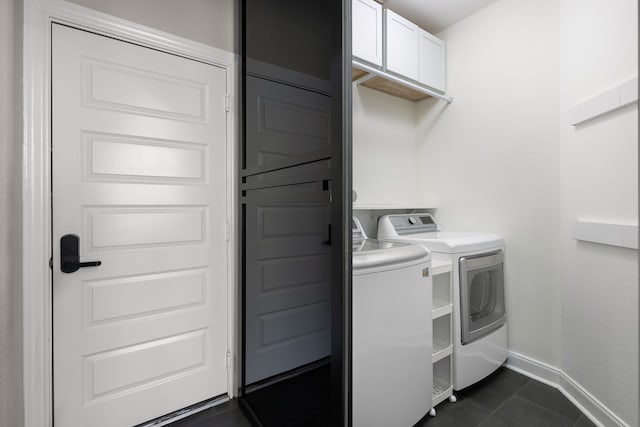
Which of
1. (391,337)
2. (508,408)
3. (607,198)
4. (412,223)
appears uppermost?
(607,198)

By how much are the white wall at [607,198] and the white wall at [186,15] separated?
1696 millimetres

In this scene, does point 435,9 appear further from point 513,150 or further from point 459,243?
point 459,243

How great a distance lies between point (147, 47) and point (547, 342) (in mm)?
3024

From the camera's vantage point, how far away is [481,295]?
75.8 inches

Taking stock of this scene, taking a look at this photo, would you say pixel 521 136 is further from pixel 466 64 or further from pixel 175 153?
pixel 175 153

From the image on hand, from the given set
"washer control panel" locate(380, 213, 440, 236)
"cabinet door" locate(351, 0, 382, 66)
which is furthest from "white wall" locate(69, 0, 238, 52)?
"washer control panel" locate(380, 213, 440, 236)

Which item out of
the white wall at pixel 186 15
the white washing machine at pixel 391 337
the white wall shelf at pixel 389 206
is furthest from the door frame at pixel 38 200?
the white wall shelf at pixel 389 206

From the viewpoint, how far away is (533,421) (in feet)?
5.02

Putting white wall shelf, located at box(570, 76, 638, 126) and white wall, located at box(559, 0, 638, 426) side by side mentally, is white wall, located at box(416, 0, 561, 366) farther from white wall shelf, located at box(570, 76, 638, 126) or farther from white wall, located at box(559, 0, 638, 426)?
white wall shelf, located at box(570, 76, 638, 126)

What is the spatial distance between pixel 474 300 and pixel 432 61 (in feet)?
6.34

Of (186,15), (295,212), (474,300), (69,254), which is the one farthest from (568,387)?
(186,15)

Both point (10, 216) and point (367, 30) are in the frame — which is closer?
point (10, 216)

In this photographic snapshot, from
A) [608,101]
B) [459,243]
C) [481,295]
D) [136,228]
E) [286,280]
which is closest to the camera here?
[608,101]

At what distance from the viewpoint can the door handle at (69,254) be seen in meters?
1.30
